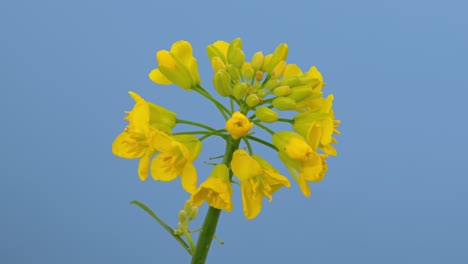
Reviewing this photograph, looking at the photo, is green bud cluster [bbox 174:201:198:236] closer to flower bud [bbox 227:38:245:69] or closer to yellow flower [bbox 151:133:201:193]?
yellow flower [bbox 151:133:201:193]

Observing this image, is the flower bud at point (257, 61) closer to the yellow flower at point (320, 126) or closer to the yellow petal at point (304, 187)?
the yellow flower at point (320, 126)

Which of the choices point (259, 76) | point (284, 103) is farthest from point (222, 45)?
point (284, 103)

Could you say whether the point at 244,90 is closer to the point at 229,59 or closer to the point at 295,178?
the point at 229,59

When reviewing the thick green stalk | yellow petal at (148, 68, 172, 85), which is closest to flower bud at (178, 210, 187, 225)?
the thick green stalk

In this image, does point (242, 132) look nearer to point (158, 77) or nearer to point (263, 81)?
point (263, 81)

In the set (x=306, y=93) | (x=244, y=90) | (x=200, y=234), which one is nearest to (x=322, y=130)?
(x=306, y=93)

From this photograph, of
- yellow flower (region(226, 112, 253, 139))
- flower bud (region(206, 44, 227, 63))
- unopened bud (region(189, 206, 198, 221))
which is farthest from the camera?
unopened bud (region(189, 206, 198, 221))

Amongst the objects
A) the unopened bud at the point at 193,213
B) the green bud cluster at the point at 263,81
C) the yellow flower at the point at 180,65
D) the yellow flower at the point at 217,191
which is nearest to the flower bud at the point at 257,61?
the green bud cluster at the point at 263,81
